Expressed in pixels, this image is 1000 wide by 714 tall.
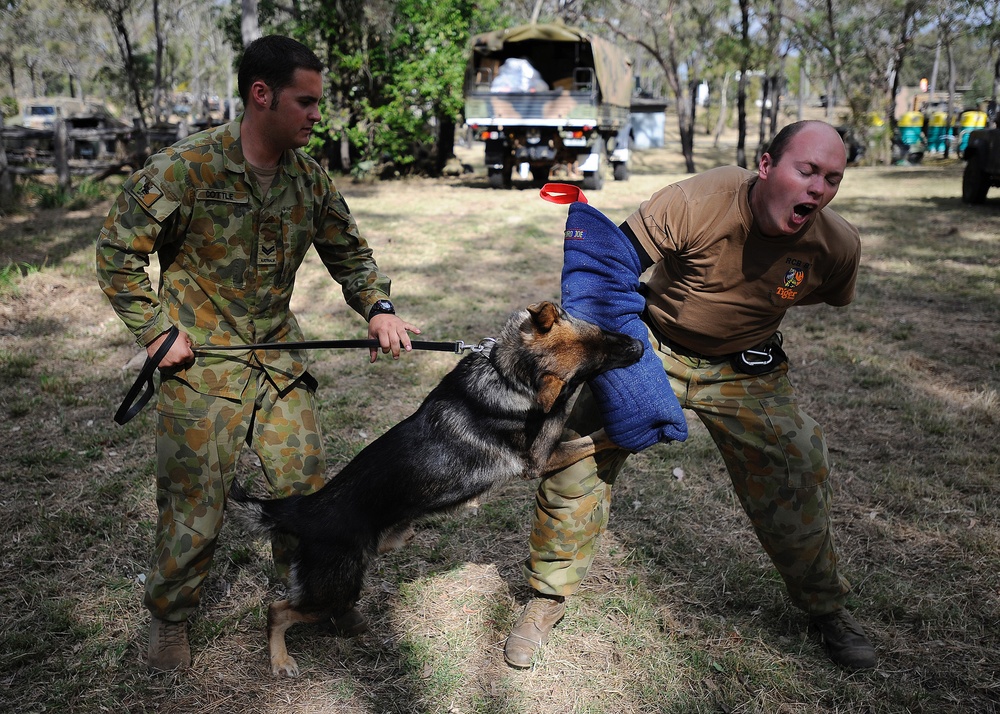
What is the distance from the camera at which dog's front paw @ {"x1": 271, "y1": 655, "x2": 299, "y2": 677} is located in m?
2.88

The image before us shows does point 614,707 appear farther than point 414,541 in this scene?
No

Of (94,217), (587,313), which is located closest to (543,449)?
(587,313)

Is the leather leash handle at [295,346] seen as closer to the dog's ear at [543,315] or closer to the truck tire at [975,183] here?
the dog's ear at [543,315]

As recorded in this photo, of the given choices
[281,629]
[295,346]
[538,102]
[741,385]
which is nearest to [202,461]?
[295,346]

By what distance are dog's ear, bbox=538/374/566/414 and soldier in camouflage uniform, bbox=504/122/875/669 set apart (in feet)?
0.74

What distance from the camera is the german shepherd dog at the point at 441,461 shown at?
2.74m

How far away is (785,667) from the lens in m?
2.94

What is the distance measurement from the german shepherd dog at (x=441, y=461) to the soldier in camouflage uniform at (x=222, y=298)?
0.21m

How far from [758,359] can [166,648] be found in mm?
2683

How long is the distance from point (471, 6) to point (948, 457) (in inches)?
667

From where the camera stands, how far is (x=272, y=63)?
2500 mm

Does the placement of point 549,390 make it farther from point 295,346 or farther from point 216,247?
point 216,247

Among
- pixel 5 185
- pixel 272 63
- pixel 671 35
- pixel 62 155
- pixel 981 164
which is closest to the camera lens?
pixel 272 63

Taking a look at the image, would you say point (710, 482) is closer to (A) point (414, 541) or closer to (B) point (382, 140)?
(A) point (414, 541)
